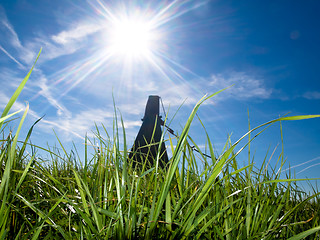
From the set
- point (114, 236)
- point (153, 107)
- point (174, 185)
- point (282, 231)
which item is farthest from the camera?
point (153, 107)

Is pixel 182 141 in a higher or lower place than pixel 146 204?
higher

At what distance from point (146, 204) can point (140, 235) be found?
0.69 ft

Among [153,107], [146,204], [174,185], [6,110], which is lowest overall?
[146,204]

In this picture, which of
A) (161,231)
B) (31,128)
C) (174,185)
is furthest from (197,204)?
(31,128)

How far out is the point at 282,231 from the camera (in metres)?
1.08

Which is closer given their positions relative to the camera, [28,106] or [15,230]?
[28,106]

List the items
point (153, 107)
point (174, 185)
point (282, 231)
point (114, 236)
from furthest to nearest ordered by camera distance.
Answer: point (153, 107)
point (174, 185)
point (282, 231)
point (114, 236)

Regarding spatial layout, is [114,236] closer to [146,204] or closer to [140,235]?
[140,235]

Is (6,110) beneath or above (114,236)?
above

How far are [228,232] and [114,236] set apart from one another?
15.9 inches

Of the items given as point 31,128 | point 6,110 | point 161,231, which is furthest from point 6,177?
point 161,231

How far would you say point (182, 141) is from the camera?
909 millimetres

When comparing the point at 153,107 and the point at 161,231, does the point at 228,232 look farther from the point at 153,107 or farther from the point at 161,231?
the point at 153,107

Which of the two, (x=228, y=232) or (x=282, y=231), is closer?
(x=228, y=232)
